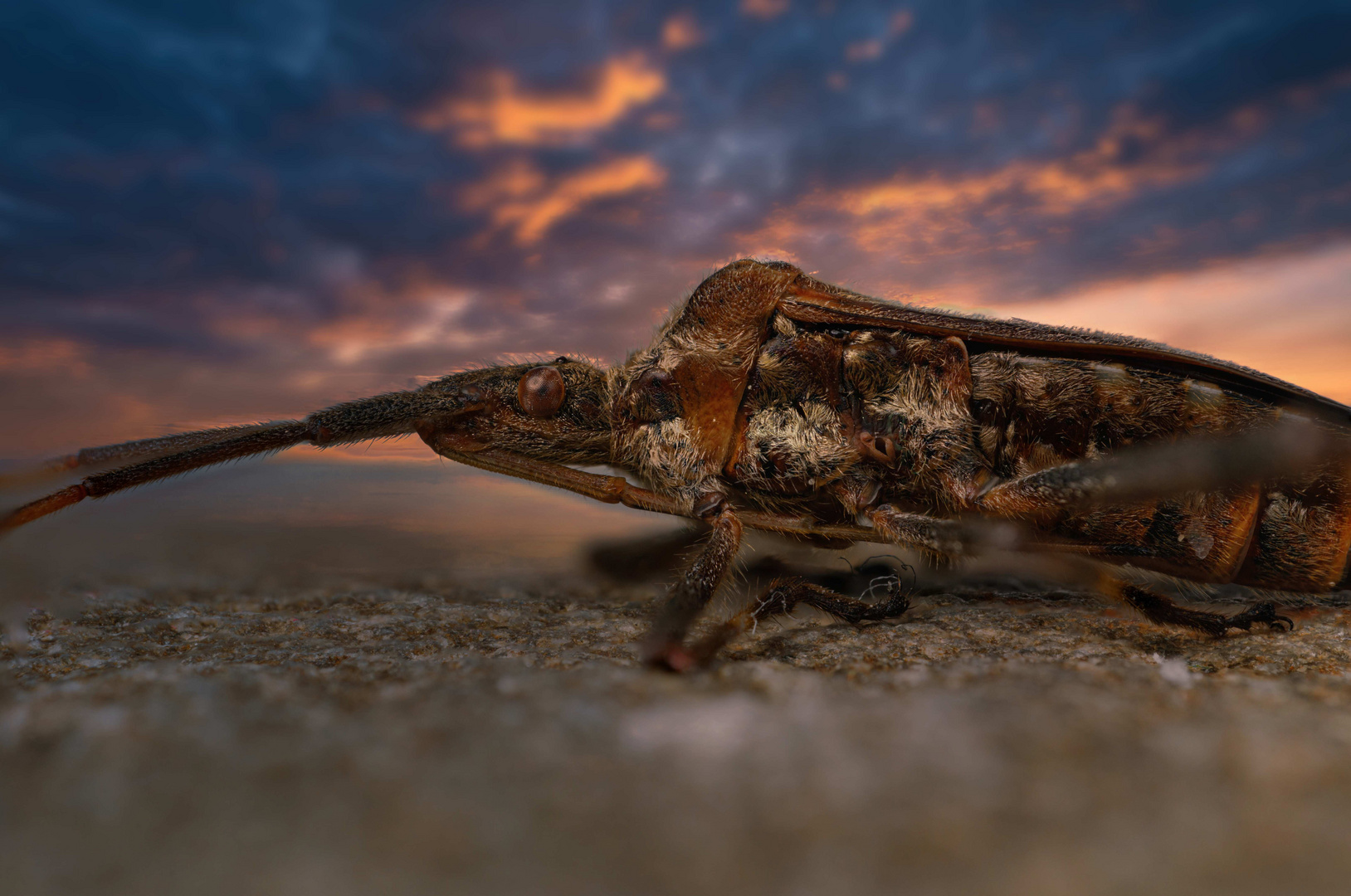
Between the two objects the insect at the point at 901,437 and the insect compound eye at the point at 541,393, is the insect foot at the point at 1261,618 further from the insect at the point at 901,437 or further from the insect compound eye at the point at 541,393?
the insect compound eye at the point at 541,393

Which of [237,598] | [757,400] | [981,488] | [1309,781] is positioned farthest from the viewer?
[237,598]

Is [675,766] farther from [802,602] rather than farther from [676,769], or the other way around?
[802,602]

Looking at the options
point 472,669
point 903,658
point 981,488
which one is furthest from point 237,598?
point 981,488

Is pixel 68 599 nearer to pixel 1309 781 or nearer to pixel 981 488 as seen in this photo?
pixel 981 488

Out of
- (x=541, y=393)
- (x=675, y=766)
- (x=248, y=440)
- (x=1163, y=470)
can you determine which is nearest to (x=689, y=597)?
(x=675, y=766)

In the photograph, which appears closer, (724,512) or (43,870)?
(43,870)

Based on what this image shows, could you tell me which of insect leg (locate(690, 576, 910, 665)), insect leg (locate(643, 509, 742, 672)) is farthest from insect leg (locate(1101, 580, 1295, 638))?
insect leg (locate(643, 509, 742, 672))

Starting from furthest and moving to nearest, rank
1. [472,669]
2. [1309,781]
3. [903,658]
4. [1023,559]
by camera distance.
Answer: [1023,559] < [903,658] < [472,669] < [1309,781]
